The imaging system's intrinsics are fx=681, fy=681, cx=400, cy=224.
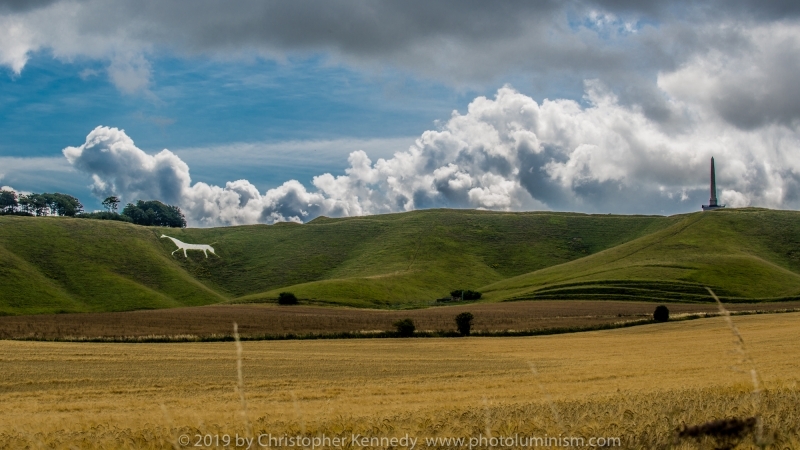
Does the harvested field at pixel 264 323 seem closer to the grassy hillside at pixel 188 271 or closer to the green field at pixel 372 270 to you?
the green field at pixel 372 270

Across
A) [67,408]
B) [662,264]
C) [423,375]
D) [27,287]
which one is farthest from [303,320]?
[662,264]

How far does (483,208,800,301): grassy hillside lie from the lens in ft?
413

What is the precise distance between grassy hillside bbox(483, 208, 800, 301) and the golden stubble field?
68671 mm

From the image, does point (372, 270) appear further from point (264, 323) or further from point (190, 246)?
point (264, 323)

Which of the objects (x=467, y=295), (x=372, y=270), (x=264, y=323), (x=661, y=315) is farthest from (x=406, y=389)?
(x=372, y=270)

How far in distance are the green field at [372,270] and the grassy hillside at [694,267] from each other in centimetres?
37

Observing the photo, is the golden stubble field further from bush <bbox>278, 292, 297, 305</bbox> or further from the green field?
the green field

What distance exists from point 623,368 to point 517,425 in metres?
25.5

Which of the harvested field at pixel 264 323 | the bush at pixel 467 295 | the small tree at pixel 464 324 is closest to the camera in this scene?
the harvested field at pixel 264 323

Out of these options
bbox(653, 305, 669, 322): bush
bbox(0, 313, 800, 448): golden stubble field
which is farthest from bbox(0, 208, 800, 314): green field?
bbox(0, 313, 800, 448): golden stubble field

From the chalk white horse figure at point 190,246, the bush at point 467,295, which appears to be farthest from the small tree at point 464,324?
the chalk white horse figure at point 190,246

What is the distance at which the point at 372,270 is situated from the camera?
175 m

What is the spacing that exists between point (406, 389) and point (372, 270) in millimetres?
148474

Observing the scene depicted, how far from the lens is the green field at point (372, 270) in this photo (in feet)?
429
